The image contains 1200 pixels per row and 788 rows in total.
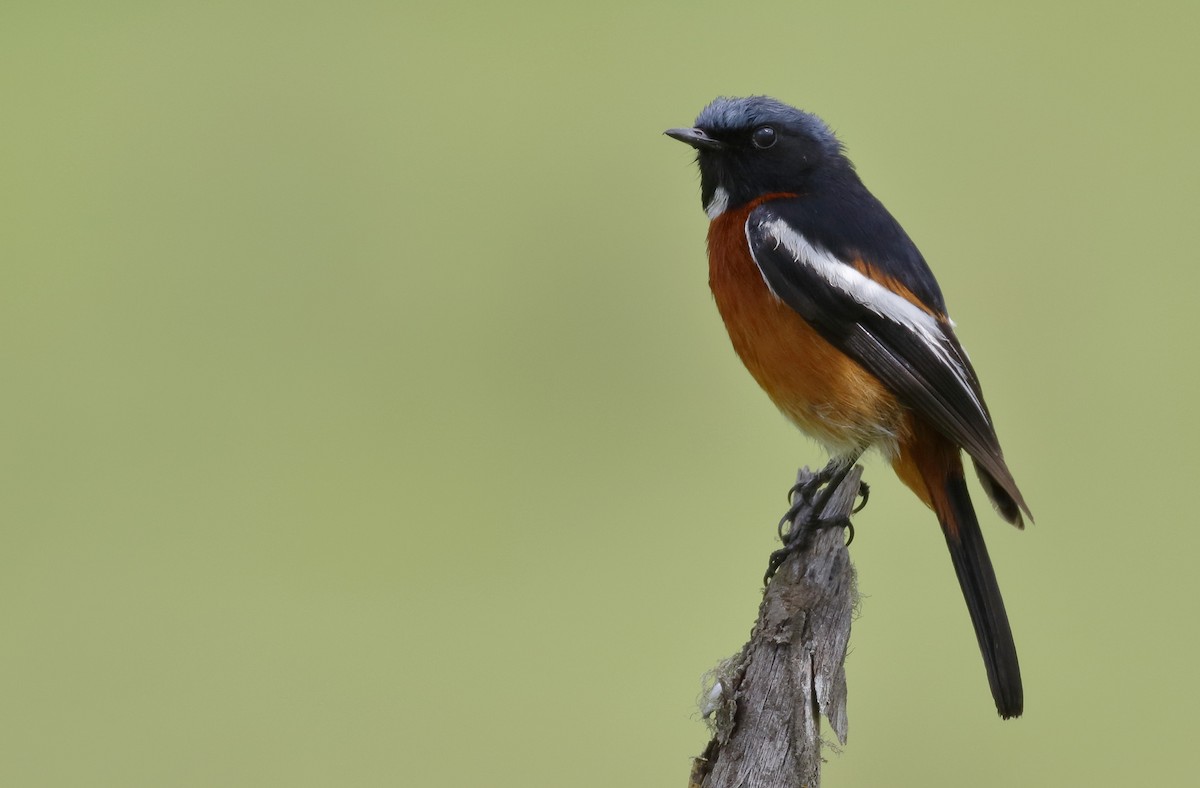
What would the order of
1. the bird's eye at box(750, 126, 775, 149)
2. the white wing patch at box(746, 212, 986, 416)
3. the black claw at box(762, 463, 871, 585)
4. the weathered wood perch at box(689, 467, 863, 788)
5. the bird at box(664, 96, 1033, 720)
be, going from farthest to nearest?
the bird's eye at box(750, 126, 775, 149) → the black claw at box(762, 463, 871, 585) → the white wing patch at box(746, 212, 986, 416) → the bird at box(664, 96, 1033, 720) → the weathered wood perch at box(689, 467, 863, 788)

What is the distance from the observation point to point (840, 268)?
4.40 m

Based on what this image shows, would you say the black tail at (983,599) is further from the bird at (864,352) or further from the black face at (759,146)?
the black face at (759,146)

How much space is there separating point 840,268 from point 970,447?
711 mm

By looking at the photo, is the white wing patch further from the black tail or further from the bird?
the black tail

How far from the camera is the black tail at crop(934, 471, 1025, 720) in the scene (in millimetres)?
4008

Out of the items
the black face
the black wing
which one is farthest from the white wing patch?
the black face

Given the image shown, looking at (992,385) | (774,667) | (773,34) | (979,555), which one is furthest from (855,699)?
(773,34)

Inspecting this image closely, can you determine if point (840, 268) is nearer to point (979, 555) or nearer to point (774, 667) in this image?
point (979, 555)

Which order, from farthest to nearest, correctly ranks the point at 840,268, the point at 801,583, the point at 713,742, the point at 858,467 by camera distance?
1. the point at 858,467
2. the point at 840,268
3. the point at 801,583
4. the point at 713,742

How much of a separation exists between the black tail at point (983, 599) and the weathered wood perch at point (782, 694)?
0.42 m

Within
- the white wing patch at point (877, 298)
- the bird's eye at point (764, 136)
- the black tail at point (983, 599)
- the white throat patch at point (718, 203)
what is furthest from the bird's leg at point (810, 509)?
the bird's eye at point (764, 136)

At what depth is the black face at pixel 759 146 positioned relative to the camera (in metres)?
4.84

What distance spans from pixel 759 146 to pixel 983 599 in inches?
69.9

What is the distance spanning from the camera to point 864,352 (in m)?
4.36
